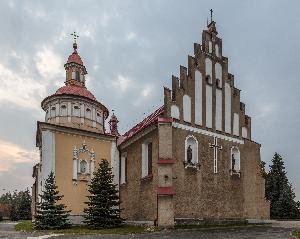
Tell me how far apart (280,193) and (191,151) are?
97.5ft

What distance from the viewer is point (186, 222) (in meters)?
23.2

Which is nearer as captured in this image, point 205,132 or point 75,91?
point 205,132

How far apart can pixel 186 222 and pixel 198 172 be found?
3599mm

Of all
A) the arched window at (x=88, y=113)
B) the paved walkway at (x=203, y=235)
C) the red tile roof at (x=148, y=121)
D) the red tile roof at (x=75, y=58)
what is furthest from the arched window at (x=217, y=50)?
the red tile roof at (x=75, y=58)

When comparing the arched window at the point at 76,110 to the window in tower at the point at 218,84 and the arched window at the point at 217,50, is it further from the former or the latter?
the arched window at the point at 217,50

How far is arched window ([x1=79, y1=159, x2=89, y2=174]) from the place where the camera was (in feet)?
99.9

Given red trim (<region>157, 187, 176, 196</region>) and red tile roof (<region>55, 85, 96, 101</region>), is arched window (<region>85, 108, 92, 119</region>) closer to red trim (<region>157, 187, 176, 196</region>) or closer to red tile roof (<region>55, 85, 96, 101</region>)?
red tile roof (<region>55, 85, 96, 101</region>)

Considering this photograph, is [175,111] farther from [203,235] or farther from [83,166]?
[83,166]

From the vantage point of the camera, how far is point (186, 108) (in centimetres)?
2550

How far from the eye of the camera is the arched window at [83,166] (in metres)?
30.5

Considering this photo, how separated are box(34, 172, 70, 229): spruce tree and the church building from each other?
77.6 inches

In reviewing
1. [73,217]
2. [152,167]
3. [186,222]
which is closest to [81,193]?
[73,217]

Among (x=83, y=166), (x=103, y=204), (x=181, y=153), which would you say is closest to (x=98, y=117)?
(x=83, y=166)

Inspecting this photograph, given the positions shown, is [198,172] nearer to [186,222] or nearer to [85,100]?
[186,222]
